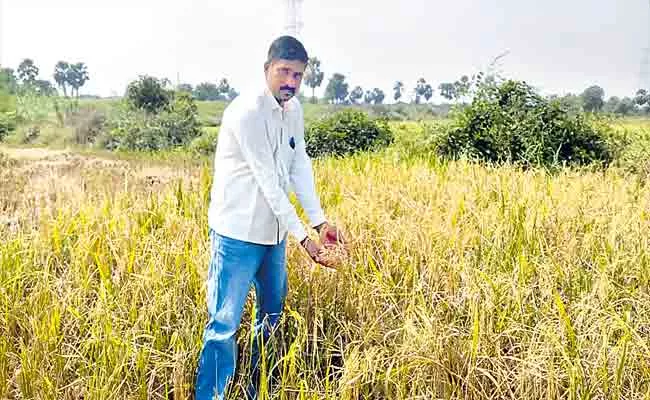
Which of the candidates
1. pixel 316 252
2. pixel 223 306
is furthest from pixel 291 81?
pixel 223 306

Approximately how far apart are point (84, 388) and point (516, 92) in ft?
19.7

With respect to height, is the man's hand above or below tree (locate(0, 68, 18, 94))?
below

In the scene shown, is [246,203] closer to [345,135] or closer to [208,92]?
[345,135]

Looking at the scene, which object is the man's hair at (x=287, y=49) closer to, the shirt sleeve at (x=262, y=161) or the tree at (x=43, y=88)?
the shirt sleeve at (x=262, y=161)

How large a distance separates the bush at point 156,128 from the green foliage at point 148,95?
6.4 inches

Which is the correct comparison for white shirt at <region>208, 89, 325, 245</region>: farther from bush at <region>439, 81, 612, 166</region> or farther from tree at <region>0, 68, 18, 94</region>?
tree at <region>0, 68, 18, 94</region>

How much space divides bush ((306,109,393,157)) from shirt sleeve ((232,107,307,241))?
765 centimetres

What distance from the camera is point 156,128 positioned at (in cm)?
1402

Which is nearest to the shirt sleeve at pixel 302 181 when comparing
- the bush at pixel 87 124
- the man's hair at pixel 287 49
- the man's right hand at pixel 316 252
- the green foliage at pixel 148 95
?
the man's right hand at pixel 316 252

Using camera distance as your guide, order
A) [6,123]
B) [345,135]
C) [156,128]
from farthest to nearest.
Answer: [6,123], [156,128], [345,135]

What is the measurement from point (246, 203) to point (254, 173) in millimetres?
123

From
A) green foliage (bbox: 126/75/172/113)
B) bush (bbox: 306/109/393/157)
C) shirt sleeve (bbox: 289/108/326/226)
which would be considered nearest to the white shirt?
shirt sleeve (bbox: 289/108/326/226)

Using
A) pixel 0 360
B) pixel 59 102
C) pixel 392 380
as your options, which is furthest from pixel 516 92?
pixel 59 102

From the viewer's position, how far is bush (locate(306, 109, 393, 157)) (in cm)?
959
